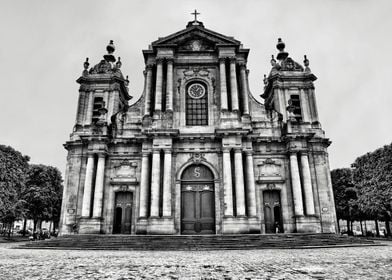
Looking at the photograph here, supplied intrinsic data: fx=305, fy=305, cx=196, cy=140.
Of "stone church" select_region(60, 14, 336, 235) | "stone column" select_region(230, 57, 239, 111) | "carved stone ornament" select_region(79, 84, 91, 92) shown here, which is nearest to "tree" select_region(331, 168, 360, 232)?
"stone church" select_region(60, 14, 336, 235)

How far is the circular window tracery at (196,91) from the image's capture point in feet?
77.2

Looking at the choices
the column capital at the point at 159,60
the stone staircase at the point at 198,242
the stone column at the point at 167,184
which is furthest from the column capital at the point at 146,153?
the column capital at the point at 159,60

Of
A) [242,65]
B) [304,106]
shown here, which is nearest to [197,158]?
[242,65]

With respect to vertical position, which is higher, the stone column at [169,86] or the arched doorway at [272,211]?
the stone column at [169,86]

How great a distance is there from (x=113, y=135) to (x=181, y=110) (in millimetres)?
5300

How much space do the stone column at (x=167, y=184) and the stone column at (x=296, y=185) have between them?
8.26 metres

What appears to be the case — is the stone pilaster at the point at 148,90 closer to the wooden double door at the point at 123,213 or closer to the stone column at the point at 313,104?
the wooden double door at the point at 123,213

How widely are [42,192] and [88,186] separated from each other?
552 inches

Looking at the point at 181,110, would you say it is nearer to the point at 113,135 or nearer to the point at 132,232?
the point at 113,135

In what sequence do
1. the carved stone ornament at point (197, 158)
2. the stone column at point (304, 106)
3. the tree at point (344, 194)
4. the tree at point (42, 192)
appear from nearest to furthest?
the carved stone ornament at point (197, 158) → the stone column at point (304, 106) → the tree at point (42, 192) → the tree at point (344, 194)

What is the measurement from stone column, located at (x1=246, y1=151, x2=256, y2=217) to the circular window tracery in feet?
19.6

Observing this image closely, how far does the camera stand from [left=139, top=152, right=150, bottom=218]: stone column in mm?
19703

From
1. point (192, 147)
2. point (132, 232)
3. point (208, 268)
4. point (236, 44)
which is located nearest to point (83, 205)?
point (132, 232)

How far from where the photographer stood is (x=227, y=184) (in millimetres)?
19891
